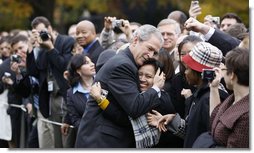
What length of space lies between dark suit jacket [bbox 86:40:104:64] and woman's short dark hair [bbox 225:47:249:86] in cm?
385

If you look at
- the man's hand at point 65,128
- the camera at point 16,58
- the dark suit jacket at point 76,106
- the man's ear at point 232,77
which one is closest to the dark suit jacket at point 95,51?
the dark suit jacket at point 76,106

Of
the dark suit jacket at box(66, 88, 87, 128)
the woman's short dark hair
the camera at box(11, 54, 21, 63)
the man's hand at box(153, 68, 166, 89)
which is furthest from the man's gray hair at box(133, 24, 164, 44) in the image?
the camera at box(11, 54, 21, 63)

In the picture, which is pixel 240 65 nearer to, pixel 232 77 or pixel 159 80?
pixel 232 77

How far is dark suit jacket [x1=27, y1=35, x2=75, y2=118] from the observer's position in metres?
9.34

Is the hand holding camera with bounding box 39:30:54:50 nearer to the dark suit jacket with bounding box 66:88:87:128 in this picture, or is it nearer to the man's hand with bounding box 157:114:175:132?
the dark suit jacket with bounding box 66:88:87:128

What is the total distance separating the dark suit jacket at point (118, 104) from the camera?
599 centimetres

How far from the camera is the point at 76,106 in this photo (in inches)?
326

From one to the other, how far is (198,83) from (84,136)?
1.11m

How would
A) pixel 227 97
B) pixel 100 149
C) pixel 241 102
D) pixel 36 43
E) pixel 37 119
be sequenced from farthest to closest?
pixel 37 119 → pixel 36 43 → pixel 100 149 → pixel 227 97 → pixel 241 102

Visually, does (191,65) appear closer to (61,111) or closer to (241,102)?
(241,102)

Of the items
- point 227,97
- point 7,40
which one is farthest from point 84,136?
point 7,40

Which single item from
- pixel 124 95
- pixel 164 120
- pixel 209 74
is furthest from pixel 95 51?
pixel 209 74

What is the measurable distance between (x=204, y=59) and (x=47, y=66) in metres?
3.96

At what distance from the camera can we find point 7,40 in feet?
39.0
